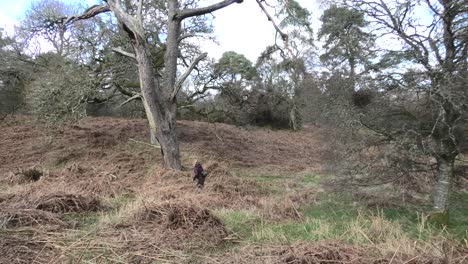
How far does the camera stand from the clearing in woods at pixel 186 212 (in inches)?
202

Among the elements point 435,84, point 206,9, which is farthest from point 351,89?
point 206,9

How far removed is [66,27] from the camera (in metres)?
15.9

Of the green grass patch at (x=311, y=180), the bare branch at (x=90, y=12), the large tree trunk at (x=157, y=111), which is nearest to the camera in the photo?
the large tree trunk at (x=157, y=111)

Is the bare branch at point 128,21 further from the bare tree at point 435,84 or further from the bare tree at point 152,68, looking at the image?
the bare tree at point 435,84

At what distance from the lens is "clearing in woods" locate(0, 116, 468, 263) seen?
5141 mm

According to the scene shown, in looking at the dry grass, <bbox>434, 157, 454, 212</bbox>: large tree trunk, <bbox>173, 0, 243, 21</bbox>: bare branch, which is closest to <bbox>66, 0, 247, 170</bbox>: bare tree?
<bbox>173, 0, 243, 21</bbox>: bare branch

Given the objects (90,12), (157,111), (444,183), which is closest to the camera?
(444,183)

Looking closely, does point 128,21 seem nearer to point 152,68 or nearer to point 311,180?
point 152,68

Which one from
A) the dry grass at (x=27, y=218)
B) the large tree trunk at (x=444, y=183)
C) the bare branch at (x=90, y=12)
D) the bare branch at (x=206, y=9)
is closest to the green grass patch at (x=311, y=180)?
the large tree trunk at (x=444, y=183)

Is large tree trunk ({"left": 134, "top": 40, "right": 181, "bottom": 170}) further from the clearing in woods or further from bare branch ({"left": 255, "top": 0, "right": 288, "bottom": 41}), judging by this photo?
bare branch ({"left": 255, "top": 0, "right": 288, "bottom": 41})

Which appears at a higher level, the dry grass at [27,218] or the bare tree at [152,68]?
the bare tree at [152,68]

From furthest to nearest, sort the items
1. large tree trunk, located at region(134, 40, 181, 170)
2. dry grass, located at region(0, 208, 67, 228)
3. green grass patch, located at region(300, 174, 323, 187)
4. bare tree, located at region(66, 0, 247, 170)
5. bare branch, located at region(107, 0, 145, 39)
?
green grass patch, located at region(300, 174, 323, 187) < large tree trunk, located at region(134, 40, 181, 170) < bare tree, located at region(66, 0, 247, 170) < bare branch, located at region(107, 0, 145, 39) < dry grass, located at region(0, 208, 67, 228)

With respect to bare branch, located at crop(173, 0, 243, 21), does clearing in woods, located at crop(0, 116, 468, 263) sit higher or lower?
lower

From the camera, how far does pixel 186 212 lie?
265 inches
